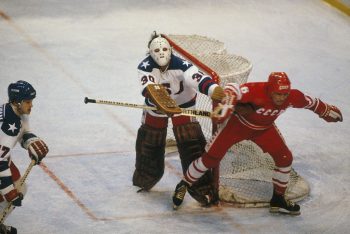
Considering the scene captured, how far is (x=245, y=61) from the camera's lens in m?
6.89

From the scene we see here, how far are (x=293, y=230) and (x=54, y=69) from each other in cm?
352

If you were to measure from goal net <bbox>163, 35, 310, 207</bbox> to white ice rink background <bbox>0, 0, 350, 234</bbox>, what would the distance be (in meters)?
0.13

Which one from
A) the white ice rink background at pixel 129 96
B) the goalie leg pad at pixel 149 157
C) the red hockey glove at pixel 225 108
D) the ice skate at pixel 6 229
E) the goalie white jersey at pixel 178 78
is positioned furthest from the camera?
the goalie leg pad at pixel 149 157

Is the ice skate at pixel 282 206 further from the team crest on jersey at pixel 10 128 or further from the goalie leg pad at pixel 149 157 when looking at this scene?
the team crest on jersey at pixel 10 128

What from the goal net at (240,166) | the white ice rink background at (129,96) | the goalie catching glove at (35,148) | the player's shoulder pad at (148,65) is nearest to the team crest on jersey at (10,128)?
the goalie catching glove at (35,148)

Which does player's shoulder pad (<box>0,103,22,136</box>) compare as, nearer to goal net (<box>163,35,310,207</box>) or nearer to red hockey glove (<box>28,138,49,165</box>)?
red hockey glove (<box>28,138,49,165</box>)

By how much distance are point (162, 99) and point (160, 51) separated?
40 cm

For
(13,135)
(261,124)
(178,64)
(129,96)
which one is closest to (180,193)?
(261,124)

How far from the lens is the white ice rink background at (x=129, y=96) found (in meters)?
6.23

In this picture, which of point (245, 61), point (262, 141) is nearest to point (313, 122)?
point (245, 61)

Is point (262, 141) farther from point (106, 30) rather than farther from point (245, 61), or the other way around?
point (106, 30)

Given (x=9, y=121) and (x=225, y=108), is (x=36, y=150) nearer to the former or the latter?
(x=9, y=121)

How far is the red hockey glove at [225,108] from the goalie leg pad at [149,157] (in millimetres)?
711

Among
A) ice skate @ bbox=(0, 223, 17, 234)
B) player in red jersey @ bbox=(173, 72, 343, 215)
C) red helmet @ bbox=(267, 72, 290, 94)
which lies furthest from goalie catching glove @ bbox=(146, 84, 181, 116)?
ice skate @ bbox=(0, 223, 17, 234)
